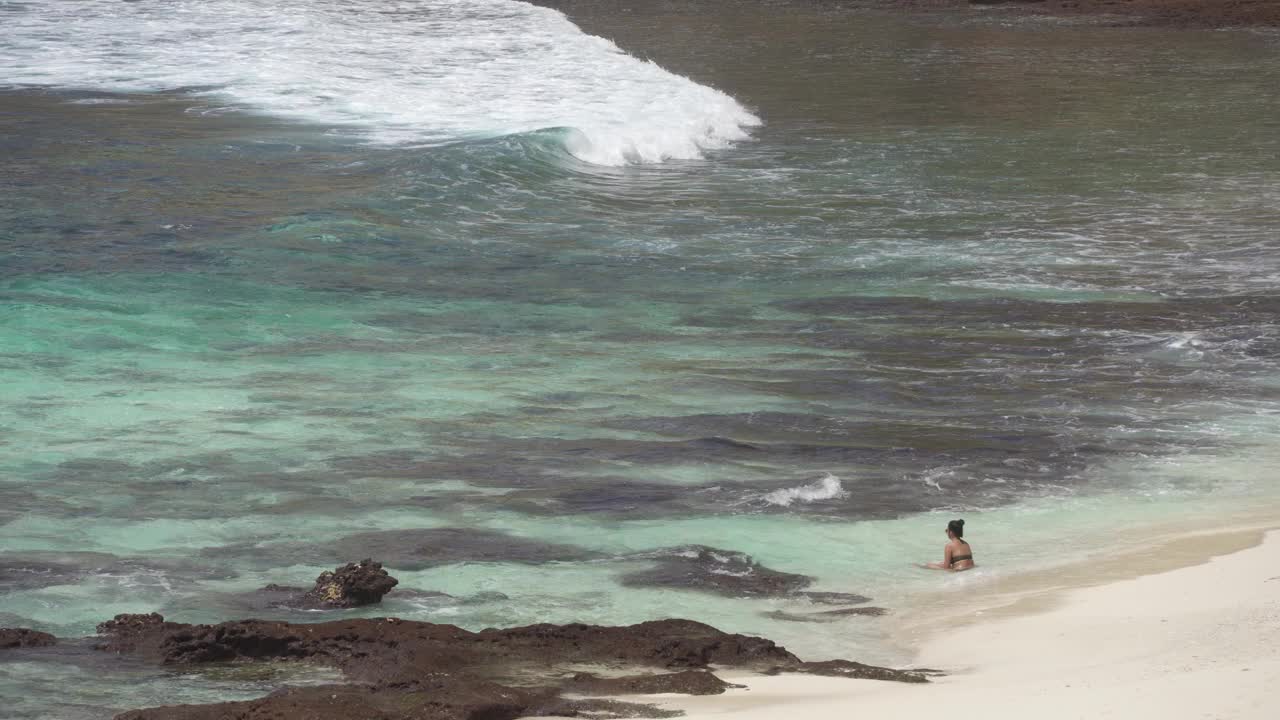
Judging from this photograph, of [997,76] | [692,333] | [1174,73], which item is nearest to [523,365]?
[692,333]

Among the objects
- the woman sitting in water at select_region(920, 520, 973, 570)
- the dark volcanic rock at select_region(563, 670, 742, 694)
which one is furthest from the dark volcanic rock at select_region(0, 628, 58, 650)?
the woman sitting in water at select_region(920, 520, 973, 570)

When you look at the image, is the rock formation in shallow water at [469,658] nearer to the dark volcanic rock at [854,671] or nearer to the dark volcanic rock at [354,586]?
the dark volcanic rock at [854,671]

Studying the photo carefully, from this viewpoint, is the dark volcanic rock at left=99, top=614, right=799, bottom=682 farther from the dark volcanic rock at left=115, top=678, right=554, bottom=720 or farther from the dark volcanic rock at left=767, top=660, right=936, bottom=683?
the dark volcanic rock at left=115, top=678, right=554, bottom=720

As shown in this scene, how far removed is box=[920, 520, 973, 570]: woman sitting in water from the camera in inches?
346

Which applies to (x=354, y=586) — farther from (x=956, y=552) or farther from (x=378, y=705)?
(x=956, y=552)

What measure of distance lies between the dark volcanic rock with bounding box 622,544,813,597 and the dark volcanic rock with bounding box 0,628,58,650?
2871 mm

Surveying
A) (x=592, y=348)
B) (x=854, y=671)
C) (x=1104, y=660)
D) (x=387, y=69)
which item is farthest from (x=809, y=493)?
(x=387, y=69)

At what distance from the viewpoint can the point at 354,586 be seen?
793 cm

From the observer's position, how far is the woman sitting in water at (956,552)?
8789 millimetres

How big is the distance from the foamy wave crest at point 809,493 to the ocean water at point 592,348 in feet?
0.08

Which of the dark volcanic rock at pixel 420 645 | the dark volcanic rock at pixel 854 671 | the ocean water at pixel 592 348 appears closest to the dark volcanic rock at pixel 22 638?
the ocean water at pixel 592 348

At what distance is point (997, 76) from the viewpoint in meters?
34.9

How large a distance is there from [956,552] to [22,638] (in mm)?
4663

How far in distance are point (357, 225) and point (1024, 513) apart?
34.0 ft
